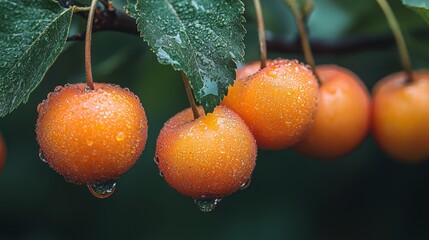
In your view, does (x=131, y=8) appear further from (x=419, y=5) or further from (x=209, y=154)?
(x=419, y=5)

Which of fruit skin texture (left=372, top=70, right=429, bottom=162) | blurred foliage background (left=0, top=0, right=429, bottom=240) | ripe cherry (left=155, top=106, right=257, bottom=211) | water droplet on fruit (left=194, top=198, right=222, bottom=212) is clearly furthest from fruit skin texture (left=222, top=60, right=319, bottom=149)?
blurred foliage background (left=0, top=0, right=429, bottom=240)

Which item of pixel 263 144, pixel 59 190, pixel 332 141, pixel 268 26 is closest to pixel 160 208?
pixel 59 190

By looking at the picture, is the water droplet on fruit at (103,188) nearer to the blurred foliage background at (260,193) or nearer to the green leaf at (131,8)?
the green leaf at (131,8)

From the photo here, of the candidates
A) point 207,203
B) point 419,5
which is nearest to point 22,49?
point 207,203

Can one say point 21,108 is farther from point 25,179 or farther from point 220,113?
point 220,113

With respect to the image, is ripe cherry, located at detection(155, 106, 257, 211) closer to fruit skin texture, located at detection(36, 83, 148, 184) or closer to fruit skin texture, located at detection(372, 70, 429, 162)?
fruit skin texture, located at detection(36, 83, 148, 184)

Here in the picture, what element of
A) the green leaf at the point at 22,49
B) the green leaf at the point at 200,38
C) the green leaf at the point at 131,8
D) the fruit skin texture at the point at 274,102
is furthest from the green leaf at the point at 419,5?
the green leaf at the point at 22,49
